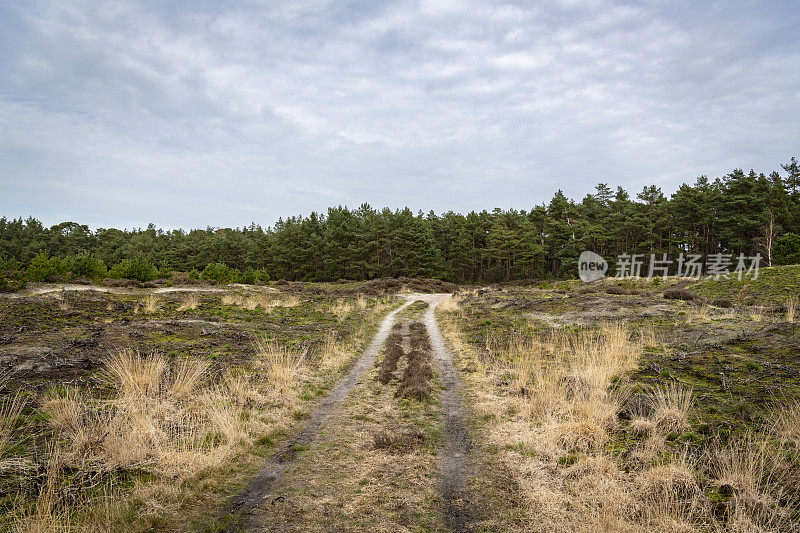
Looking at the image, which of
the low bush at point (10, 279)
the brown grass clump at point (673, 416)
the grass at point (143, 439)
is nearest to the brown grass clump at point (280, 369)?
the grass at point (143, 439)

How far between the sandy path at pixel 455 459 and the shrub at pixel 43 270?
38840mm

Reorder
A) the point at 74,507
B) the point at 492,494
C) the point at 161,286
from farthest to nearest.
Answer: the point at 161,286, the point at 492,494, the point at 74,507

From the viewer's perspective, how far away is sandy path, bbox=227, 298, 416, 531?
4692mm

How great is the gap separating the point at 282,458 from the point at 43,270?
133ft

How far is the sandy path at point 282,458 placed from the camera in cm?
469

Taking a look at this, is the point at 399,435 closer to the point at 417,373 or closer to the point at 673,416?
the point at 417,373

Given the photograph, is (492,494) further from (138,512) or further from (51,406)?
(51,406)

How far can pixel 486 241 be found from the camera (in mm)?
77812

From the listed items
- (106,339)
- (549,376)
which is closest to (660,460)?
(549,376)

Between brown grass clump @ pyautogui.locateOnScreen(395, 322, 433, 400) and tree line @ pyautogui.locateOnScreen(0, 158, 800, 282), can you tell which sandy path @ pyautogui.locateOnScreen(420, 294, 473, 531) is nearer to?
brown grass clump @ pyautogui.locateOnScreen(395, 322, 433, 400)

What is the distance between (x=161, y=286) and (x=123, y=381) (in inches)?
1357

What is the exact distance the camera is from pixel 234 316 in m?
21.2

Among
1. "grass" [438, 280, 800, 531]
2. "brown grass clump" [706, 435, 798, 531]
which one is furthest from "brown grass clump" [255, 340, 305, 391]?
"brown grass clump" [706, 435, 798, 531]

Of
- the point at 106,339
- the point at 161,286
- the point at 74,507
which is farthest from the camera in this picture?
the point at 161,286
